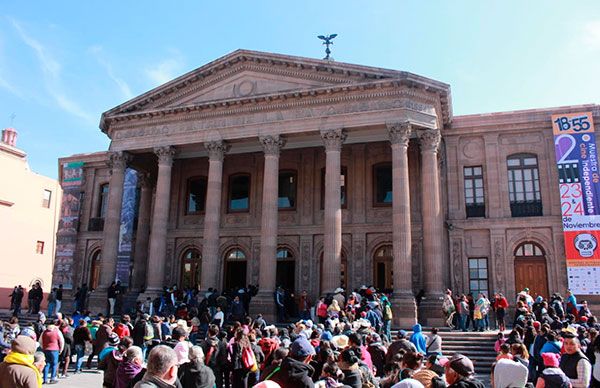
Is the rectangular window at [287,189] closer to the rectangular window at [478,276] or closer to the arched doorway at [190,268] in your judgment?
the arched doorway at [190,268]

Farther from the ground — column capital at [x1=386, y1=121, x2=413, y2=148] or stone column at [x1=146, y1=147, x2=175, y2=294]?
column capital at [x1=386, y1=121, x2=413, y2=148]

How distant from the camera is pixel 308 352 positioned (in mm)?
6508

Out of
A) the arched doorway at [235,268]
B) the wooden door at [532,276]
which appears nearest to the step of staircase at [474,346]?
the wooden door at [532,276]

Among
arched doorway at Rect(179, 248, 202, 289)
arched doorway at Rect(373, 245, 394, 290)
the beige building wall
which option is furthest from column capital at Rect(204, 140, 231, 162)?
the beige building wall

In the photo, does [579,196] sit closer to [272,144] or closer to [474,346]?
[474,346]

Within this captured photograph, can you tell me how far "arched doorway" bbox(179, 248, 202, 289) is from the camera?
27.7m

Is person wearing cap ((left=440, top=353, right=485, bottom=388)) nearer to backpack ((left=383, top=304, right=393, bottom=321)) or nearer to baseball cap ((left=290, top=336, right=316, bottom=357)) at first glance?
baseball cap ((left=290, top=336, right=316, bottom=357))

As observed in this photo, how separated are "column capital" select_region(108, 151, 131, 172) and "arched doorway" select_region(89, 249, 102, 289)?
823cm

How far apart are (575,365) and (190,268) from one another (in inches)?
919

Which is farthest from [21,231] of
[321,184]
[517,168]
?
[517,168]

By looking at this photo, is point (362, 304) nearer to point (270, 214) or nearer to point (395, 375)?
point (270, 214)

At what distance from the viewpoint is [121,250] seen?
26203 millimetres

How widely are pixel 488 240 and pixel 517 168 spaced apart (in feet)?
12.1

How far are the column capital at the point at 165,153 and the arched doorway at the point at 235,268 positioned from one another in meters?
5.87
